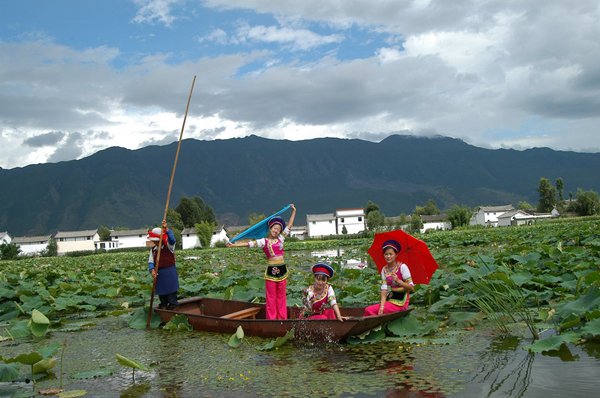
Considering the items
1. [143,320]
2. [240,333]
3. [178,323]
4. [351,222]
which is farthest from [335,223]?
[240,333]

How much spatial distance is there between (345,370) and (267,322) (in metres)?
1.66

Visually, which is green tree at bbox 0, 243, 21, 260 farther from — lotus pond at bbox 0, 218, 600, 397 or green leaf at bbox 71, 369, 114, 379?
green leaf at bbox 71, 369, 114, 379

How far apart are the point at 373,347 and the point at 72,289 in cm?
776

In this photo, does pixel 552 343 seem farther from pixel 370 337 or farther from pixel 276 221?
pixel 276 221

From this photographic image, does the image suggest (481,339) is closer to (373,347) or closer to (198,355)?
(373,347)

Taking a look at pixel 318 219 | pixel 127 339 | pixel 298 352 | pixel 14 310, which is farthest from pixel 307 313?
pixel 318 219

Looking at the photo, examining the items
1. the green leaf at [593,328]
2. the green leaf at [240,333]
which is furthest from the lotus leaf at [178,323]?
the green leaf at [593,328]

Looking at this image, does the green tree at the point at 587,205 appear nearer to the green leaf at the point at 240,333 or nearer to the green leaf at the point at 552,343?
the green leaf at the point at 552,343

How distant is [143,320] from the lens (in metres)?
7.96

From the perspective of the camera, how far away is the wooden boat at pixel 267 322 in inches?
223

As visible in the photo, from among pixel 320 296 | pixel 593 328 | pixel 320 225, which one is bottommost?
pixel 593 328

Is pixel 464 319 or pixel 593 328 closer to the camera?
pixel 593 328

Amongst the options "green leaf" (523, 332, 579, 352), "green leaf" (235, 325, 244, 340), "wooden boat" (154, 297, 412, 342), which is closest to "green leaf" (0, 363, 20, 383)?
"green leaf" (235, 325, 244, 340)

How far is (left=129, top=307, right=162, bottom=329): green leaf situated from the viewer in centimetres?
784
